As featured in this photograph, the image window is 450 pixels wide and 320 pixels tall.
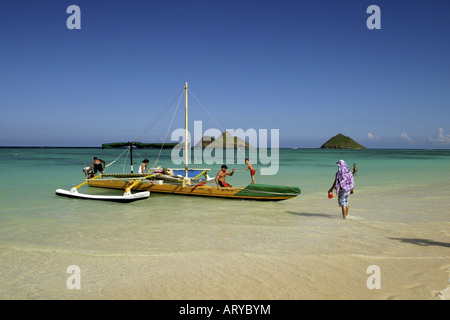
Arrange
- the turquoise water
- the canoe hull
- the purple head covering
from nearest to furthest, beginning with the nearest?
the turquoise water
the purple head covering
the canoe hull

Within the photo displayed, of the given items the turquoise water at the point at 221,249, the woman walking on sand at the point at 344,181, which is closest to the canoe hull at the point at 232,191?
the turquoise water at the point at 221,249

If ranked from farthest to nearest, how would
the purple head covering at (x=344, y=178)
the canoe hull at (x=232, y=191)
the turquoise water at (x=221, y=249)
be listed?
1. the canoe hull at (x=232, y=191)
2. the purple head covering at (x=344, y=178)
3. the turquoise water at (x=221, y=249)

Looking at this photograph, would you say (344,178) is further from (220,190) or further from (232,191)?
(220,190)

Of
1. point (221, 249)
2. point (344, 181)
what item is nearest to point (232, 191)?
point (344, 181)

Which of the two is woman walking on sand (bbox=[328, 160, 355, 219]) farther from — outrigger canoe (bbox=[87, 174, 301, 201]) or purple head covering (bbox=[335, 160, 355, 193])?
outrigger canoe (bbox=[87, 174, 301, 201])

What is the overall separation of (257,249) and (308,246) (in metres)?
1.27

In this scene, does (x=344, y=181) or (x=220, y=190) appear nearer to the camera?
(x=344, y=181)

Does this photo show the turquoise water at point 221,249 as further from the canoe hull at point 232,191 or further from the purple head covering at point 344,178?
the purple head covering at point 344,178

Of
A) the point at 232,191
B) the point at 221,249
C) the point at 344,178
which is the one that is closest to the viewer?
the point at 221,249

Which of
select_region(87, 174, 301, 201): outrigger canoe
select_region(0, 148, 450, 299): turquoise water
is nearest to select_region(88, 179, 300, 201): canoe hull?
select_region(87, 174, 301, 201): outrigger canoe
